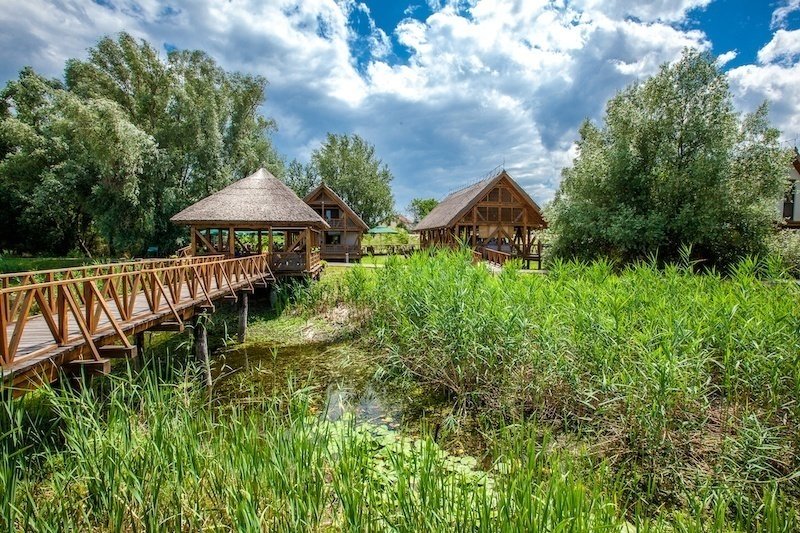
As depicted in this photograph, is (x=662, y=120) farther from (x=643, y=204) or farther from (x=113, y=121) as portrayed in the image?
(x=113, y=121)

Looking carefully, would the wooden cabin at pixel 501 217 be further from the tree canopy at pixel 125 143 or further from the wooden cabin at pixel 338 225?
the tree canopy at pixel 125 143

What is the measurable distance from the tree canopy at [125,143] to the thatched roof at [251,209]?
855 centimetres

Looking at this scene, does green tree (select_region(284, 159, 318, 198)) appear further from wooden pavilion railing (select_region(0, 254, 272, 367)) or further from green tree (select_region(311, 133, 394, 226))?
wooden pavilion railing (select_region(0, 254, 272, 367))

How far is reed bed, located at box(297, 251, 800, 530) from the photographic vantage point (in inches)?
153

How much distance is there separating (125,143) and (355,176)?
24.6 metres

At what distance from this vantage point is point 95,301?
5.22 meters

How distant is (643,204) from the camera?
1673 cm

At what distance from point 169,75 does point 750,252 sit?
105ft

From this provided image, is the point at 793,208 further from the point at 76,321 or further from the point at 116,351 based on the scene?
the point at 76,321

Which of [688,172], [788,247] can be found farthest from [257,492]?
[788,247]

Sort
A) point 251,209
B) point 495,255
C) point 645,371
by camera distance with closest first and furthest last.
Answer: point 645,371
point 251,209
point 495,255

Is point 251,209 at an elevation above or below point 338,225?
below

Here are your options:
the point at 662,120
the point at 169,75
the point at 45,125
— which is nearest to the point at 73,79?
the point at 45,125

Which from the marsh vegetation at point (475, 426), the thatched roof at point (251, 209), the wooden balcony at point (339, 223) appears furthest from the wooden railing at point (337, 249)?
the marsh vegetation at point (475, 426)
